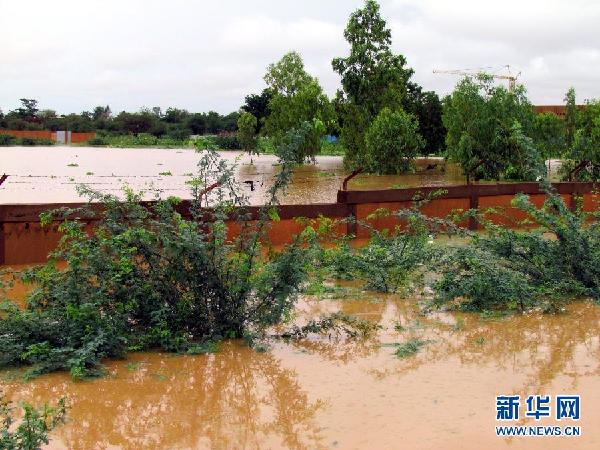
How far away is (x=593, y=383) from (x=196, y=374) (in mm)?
3250

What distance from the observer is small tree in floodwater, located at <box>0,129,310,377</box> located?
22.4 ft

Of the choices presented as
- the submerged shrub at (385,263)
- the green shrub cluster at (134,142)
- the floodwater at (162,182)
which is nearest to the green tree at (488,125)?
the floodwater at (162,182)

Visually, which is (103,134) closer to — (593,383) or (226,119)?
(226,119)

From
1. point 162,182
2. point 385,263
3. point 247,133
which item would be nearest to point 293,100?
point 247,133

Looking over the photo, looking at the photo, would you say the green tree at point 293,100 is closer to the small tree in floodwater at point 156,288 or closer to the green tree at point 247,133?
the green tree at point 247,133

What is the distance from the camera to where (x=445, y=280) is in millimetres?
9164

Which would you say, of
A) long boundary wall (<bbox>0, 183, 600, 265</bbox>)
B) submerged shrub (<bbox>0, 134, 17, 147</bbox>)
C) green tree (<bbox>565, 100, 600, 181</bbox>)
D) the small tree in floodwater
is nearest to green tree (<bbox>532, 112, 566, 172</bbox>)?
green tree (<bbox>565, 100, 600, 181</bbox>)

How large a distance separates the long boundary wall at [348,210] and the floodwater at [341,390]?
14.0 feet

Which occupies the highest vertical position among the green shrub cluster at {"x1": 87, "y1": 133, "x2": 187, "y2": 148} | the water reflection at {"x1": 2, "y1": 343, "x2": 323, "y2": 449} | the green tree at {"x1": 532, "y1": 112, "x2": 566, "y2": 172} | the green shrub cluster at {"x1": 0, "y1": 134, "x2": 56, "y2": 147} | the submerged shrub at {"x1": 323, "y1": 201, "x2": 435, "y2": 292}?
the green tree at {"x1": 532, "y1": 112, "x2": 566, "y2": 172}

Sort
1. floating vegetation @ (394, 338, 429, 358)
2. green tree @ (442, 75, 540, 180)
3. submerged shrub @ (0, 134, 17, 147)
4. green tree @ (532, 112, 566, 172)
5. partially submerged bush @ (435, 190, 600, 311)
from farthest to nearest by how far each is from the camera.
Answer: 1. submerged shrub @ (0, 134, 17, 147)
2. green tree @ (532, 112, 566, 172)
3. green tree @ (442, 75, 540, 180)
4. partially submerged bush @ (435, 190, 600, 311)
5. floating vegetation @ (394, 338, 429, 358)

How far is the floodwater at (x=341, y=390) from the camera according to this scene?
512 cm

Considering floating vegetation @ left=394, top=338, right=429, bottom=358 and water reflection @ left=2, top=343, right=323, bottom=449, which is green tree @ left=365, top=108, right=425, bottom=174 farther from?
water reflection @ left=2, top=343, right=323, bottom=449

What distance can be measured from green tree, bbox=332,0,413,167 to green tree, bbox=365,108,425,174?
1293 mm

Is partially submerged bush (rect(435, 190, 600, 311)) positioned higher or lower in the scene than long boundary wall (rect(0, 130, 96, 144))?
lower
